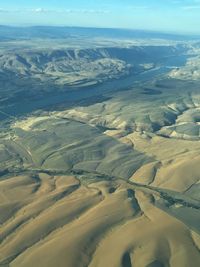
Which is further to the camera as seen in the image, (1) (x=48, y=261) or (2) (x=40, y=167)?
(2) (x=40, y=167)

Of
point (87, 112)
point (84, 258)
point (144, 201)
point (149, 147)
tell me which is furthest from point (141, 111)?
point (84, 258)

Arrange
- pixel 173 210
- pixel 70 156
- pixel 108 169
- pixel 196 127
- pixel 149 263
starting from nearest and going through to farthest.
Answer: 1. pixel 149 263
2. pixel 173 210
3. pixel 108 169
4. pixel 70 156
5. pixel 196 127

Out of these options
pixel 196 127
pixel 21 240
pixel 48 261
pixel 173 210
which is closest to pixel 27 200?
pixel 21 240

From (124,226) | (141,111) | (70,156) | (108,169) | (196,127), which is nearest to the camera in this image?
(124,226)

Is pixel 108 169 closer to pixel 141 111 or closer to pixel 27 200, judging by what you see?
pixel 27 200

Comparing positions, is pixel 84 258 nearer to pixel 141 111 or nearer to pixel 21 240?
pixel 21 240

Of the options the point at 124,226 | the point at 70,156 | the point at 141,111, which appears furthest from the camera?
the point at 141,111

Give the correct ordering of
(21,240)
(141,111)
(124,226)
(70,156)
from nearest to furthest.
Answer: (21,240) < (124,226) < (70,156) < (141,111)

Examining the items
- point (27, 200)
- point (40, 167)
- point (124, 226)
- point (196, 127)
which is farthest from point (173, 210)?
point (196, 127)

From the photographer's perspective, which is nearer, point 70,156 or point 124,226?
point 124,226
